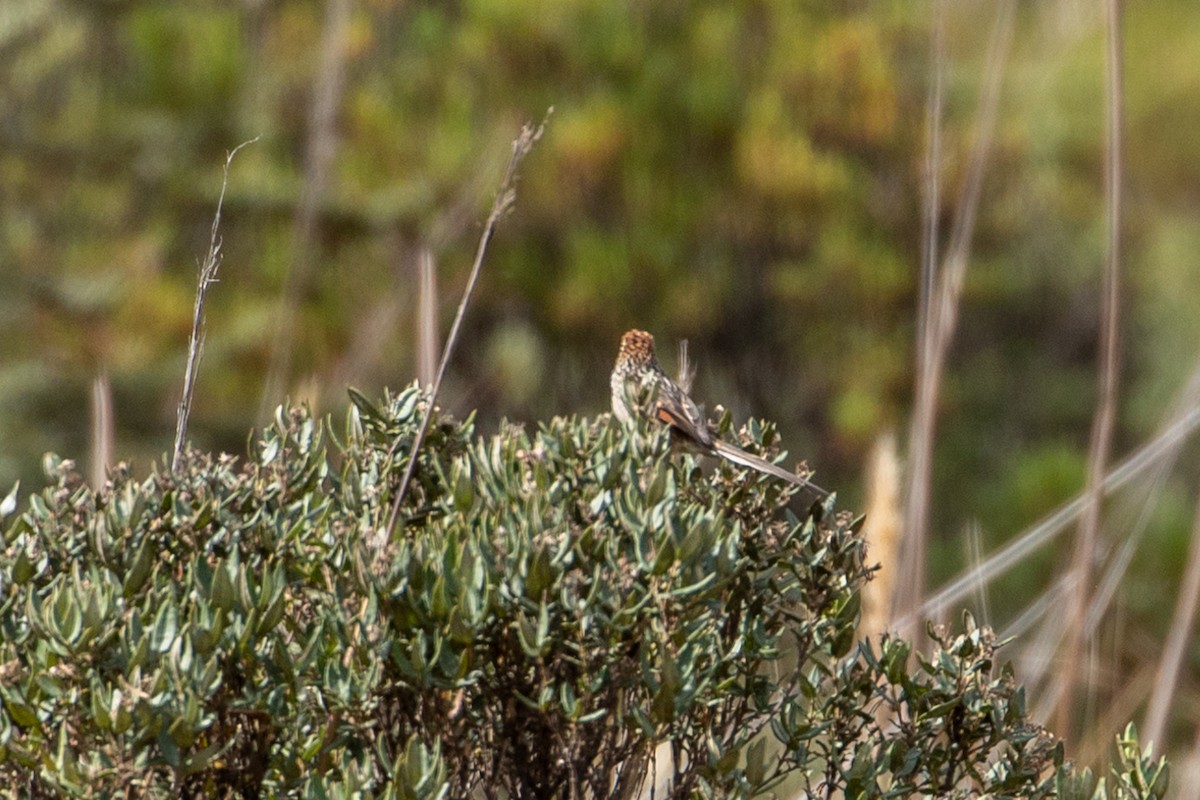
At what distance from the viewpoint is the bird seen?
2.21m

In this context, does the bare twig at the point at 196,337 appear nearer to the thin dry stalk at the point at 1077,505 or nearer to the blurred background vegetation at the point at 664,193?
the thin dry stalk at the point at 1077,505

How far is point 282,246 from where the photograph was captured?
1287 cm

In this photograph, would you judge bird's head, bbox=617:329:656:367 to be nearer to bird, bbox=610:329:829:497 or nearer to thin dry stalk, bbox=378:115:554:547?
bird, bbox=610:329:829:497

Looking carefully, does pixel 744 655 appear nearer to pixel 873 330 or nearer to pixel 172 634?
pixel 172 634

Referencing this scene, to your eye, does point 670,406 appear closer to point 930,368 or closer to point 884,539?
point 930,368

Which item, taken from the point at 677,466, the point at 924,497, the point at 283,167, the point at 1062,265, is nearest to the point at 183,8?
the point at 283,167

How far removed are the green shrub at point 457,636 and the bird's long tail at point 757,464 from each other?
0.10 ft

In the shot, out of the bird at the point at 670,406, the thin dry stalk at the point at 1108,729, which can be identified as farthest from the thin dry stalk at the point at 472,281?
the thin dry stalk at the point at 1108,729

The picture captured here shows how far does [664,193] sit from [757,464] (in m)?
11.4

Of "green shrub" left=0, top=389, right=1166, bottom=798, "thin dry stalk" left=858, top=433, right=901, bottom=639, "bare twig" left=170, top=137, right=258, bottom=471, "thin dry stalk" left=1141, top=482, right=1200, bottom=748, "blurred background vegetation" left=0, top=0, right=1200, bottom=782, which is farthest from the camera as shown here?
"blurred background vegetation" left=0, top=0, right=1200, bottom=782

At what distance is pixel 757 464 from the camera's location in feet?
7.23

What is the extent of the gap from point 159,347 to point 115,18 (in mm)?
2700

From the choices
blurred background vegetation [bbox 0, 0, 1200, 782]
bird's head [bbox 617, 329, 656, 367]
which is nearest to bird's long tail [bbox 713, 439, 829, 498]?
bird's head [bbox 617, 329, 656, 367]

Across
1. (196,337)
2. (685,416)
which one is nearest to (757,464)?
(685,416)
